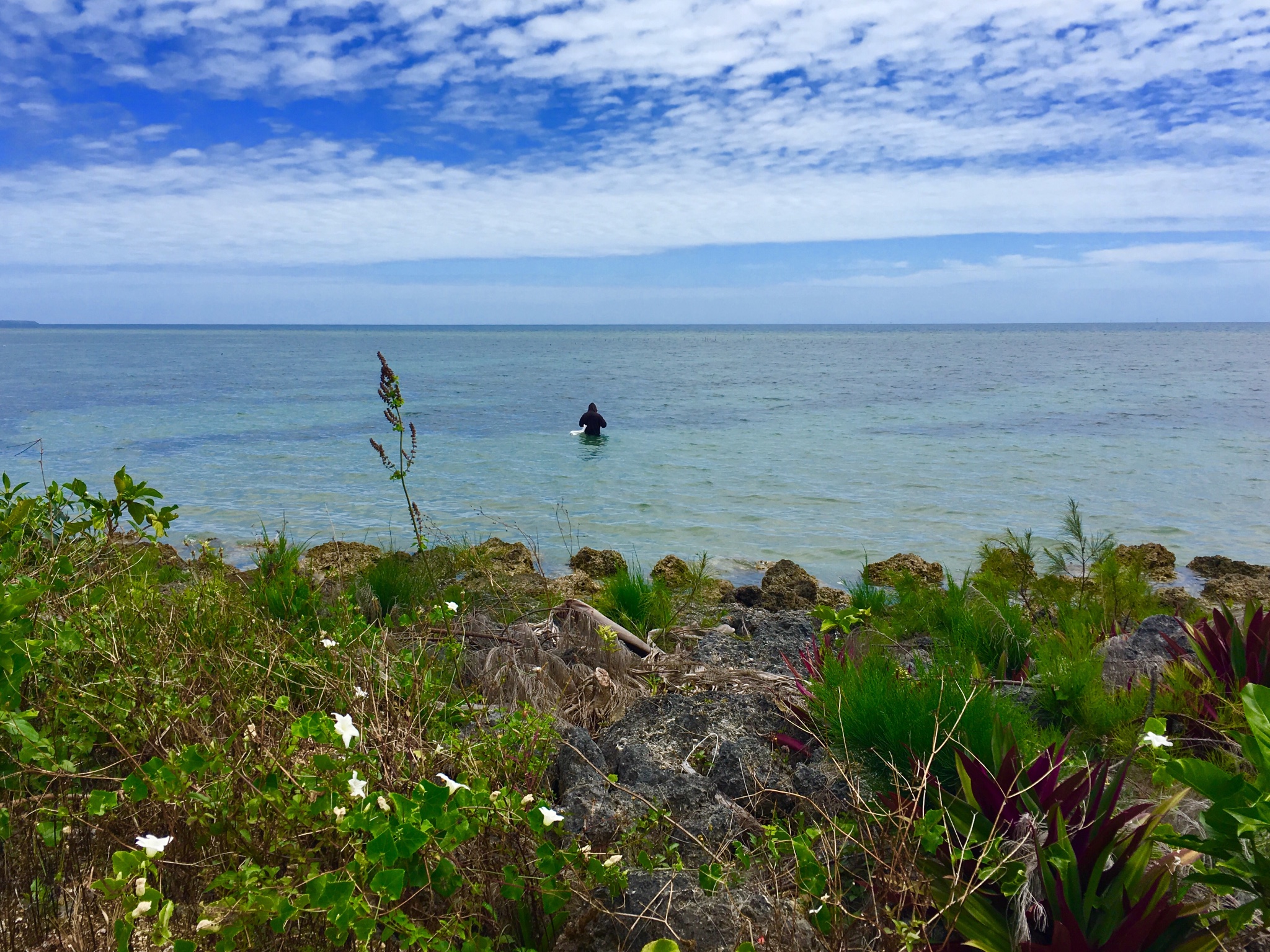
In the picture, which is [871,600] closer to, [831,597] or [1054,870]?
[831,597]

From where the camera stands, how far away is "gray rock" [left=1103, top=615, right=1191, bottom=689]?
405 cm

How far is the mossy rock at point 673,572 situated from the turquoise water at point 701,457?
1047 mm

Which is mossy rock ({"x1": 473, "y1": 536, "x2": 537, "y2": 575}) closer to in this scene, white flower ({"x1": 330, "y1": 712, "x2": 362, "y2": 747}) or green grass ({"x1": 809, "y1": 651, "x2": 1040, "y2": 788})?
green grass ({"x1": 809, "y1": 651, "x2": 1040, "y2": 788})

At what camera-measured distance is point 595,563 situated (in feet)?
32.9

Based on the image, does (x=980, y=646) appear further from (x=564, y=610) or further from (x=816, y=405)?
(x=816, y=405)

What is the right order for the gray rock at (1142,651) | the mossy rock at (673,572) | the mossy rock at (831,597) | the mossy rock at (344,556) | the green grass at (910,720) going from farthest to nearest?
1. the mossy rock at (673,572)
2. the mossy rock at (344,556)
3. the mossy rock at (831,597)
4. the gray rock at (1142,651)
5. the green grass at (910,720)

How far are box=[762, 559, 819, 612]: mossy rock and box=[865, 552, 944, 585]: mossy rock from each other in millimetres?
927

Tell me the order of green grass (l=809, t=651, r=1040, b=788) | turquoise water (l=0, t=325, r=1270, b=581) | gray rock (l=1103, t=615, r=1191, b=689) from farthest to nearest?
turquoise water (l=0, t=325, r=1270, b=581), gray rock (l=1103, t=615, r=1191, b=689), green grass (l=809, t=651, r=1040, b=788)

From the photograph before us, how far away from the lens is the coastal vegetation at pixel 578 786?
77.2 inches

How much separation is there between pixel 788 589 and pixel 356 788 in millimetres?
6717

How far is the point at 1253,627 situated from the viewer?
3.60m

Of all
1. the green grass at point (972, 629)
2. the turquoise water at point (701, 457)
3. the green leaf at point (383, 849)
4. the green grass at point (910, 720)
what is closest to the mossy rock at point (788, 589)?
the turquoise water at point (701, 457)

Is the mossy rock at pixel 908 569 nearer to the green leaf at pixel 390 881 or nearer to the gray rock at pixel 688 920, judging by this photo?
the gray rock at pixel 688 920

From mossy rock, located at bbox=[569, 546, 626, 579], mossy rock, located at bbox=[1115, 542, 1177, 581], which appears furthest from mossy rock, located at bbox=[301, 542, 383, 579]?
mossy rock, located at bbox=[1115, 542, 1177, 581]
